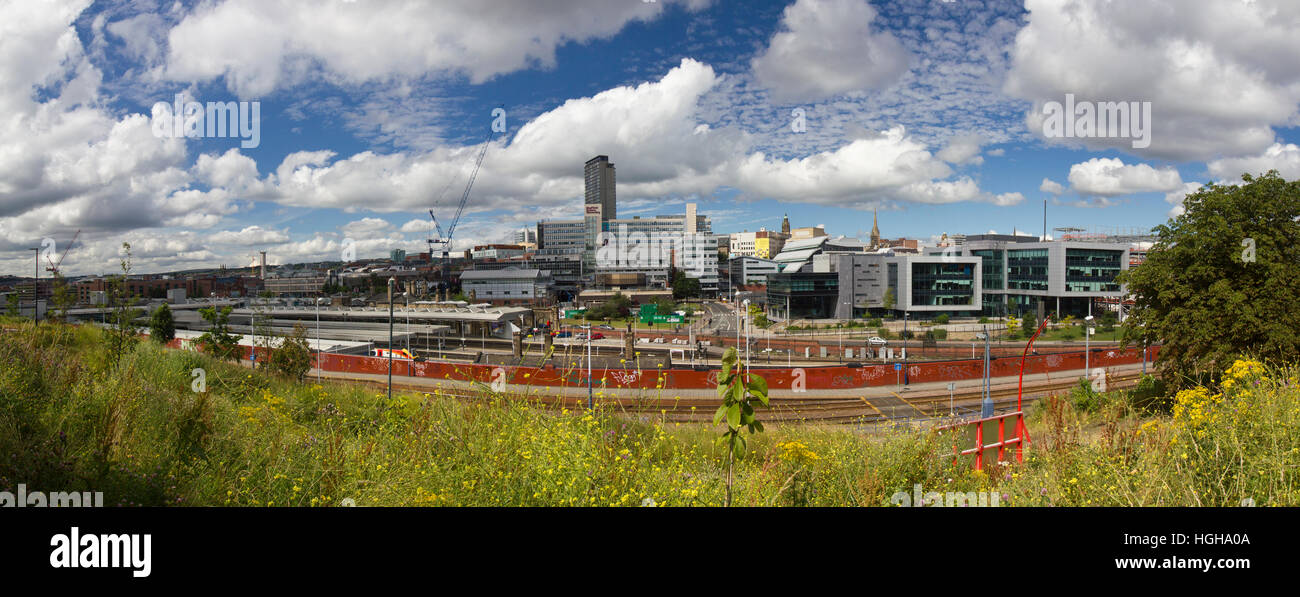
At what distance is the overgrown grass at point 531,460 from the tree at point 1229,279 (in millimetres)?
8879

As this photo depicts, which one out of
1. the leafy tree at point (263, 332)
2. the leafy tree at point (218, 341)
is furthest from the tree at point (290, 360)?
the leafy tree at point (218, 341)

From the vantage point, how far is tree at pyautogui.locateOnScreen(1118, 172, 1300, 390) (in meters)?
11.1

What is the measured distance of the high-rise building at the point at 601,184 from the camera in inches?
7008

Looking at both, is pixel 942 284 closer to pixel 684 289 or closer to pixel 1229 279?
pixel 1229 279

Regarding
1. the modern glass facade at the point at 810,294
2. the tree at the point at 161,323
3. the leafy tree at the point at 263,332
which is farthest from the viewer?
the modern glass facade at the point at 810,294

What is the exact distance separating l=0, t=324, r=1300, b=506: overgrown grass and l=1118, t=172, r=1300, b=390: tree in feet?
A: 29.1

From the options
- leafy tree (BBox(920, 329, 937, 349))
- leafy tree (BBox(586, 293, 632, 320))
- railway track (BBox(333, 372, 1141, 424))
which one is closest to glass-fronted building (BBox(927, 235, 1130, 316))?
leafy tree (BBox(920, 329, 937, 349))

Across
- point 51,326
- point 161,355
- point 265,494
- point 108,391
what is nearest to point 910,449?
point 265,494

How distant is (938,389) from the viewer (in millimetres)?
22469

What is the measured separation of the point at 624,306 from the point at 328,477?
6678 cm

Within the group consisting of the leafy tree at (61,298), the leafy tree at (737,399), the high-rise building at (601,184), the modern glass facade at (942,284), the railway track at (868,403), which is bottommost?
the railway track at (868,403)

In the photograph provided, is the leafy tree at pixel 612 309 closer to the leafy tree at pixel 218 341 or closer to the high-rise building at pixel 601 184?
the leafy tree at pixel 218 341

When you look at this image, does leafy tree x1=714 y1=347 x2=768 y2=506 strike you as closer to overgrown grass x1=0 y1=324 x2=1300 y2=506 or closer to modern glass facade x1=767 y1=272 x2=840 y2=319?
overgrown grass x1=0 y1=324 x2=1300 y2=506
